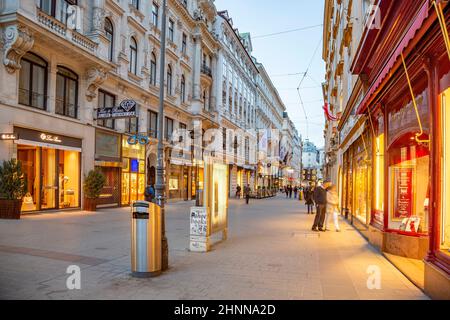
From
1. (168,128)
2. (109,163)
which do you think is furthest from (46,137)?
(168,128)

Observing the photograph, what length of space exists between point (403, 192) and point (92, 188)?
1471cm

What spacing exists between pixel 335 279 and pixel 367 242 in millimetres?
5142

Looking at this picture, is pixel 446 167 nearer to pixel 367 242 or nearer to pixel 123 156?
pixel 367 242

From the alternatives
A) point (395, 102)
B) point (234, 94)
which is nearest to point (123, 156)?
point (395, 102)

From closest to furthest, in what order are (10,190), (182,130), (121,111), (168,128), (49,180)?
(10,190) < (49,180) < (121,111) < (168,128) < (182,130)

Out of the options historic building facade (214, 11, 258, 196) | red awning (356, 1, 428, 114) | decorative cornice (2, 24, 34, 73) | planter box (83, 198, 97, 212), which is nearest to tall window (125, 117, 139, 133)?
planter box (83, 198, 97, 212)

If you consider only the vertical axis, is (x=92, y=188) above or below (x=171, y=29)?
below

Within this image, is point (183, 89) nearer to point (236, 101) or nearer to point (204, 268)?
point (236, 101)

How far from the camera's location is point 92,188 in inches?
762

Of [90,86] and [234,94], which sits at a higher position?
[234,94]

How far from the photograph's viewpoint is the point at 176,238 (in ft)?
37.0

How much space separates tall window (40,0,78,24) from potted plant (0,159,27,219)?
295 inches

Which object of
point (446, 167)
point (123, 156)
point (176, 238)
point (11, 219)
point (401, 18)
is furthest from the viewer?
point (123, 156)

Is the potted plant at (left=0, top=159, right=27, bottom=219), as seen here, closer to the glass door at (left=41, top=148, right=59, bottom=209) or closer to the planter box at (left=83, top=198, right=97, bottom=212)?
the glass door at (left=41, top=148, right=59, bottom=209)
